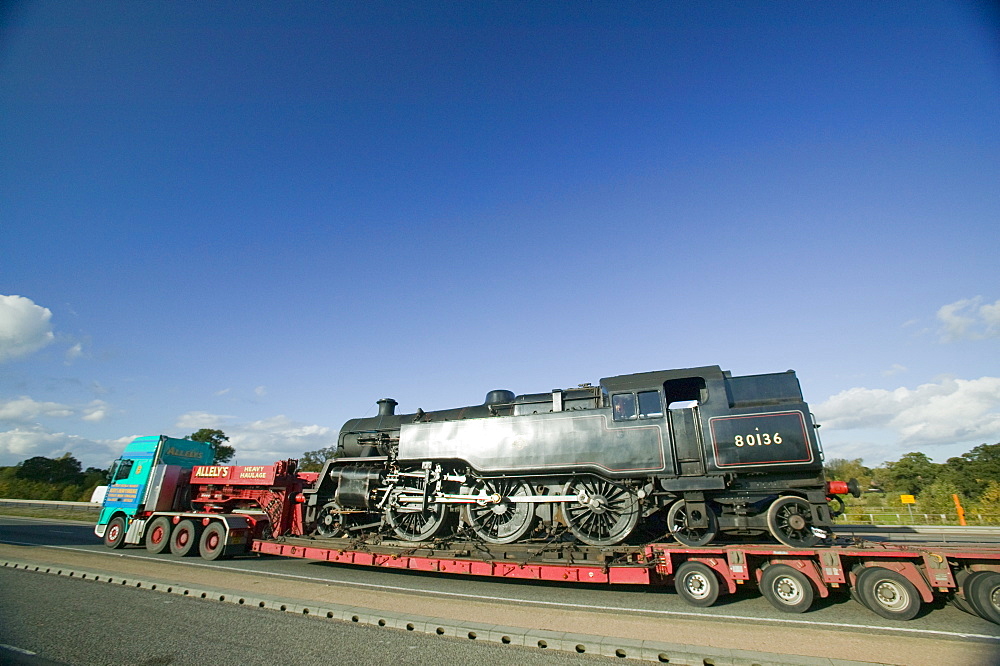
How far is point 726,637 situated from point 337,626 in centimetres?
494

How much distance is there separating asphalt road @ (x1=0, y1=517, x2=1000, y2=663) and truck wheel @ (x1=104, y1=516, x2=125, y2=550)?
2906 mm

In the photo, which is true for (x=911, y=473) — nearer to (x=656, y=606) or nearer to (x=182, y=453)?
(x=656, y=606)

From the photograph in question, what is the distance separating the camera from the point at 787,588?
708 centimetres

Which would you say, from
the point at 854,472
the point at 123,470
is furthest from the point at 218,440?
the point at 854,472

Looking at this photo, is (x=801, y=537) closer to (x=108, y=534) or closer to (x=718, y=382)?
(x=718, y=382)

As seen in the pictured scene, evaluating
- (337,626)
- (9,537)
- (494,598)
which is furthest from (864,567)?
(9,537)

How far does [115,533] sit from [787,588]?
17896 mm

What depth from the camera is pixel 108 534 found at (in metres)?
14.4

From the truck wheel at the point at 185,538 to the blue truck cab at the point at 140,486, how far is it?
1442 mm

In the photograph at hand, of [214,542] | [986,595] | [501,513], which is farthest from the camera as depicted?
[214,542]

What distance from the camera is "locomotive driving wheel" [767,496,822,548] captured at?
757 cm

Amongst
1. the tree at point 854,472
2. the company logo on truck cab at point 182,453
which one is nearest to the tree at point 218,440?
the company logo on truck cab at point 182,453

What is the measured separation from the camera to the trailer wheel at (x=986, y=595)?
6.21 metres

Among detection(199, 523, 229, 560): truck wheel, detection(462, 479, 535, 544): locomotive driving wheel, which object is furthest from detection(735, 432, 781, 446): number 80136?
detection(199, 523, 229, 560): truck wheel
